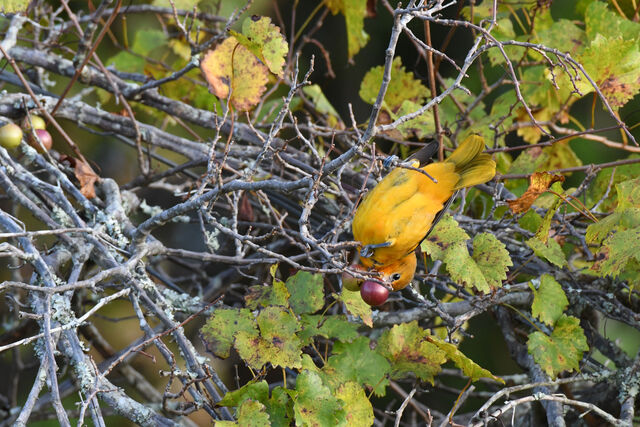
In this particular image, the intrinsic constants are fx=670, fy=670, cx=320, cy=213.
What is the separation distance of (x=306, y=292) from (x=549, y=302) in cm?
64

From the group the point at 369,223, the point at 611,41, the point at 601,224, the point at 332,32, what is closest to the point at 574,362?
the point at 601,224

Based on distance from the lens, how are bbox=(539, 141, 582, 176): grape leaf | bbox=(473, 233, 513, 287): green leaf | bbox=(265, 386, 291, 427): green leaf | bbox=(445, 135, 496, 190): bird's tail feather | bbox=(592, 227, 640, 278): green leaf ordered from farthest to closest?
bbox=(539, 141, 582, 176): grape leaf, bbox=(445, 135, 496, 190): bird's tail feather, bbox=(473, 233, 513, 287): green leaf, bbox=(592, 227, 640, 278): green leaf, bbox=(265, 386, 291, 427): green leaf

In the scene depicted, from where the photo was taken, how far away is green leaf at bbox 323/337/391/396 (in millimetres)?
1663

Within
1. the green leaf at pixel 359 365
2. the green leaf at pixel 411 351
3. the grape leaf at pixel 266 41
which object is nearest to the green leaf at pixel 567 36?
the grape leaf at pixel 266 41

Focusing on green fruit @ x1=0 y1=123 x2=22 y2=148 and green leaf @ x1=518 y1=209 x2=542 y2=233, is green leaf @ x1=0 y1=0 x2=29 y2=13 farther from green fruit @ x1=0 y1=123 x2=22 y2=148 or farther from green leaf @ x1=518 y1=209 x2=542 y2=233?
green leaf @ x1=518 y1=209 x2=542 y2=233

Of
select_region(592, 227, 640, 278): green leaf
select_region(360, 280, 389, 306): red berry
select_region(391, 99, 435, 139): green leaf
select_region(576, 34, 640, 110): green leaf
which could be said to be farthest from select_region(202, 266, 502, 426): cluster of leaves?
select_region(576, 34, 640, 110): green leaf

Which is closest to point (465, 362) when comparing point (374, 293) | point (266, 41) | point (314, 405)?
point (374, 293)

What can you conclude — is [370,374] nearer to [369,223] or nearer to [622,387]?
[369,223]

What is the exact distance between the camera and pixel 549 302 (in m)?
1.77

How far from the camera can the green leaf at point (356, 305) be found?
169 centimetres

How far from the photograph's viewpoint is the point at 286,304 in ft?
5.62

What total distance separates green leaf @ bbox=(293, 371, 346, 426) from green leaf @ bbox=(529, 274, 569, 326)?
653mm

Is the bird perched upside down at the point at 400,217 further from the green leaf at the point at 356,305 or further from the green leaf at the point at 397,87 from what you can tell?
the green leaf at the point at 397,87

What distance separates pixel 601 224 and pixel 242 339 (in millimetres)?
943
